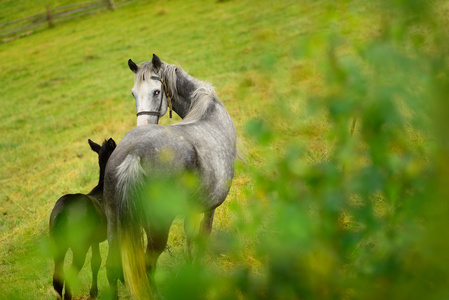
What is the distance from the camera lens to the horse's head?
437 centimetres

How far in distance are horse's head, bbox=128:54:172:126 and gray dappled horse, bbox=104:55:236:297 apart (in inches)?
25.7

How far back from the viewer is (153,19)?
2334cm

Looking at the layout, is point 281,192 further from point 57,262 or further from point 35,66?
point 35,66

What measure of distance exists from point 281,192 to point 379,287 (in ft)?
1.18

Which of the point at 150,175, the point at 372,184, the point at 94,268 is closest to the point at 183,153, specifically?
the point at 150,175

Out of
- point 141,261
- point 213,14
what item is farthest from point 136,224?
point 213,14

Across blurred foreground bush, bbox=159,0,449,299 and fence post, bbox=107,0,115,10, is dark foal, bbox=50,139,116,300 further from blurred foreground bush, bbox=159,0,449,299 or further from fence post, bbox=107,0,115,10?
fence post, bbox=107,0,115,10

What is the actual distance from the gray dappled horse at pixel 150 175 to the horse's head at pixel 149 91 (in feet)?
2.14

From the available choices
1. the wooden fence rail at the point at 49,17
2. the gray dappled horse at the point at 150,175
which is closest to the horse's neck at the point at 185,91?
the gray dappled horse at the point at 150,175

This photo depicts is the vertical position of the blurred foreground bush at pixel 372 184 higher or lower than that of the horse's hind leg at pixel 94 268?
higher

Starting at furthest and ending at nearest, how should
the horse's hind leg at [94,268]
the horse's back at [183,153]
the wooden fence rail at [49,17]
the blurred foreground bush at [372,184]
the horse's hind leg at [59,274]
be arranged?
the wooden fence rail at [49,17] < the horse's hind leg at [94,268] < the horse's hind leg at [59,274] < the horse's back at [183,153] < the blurred foreground bush at [372,184]

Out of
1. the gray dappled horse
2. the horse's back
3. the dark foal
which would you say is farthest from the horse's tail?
the dark foal

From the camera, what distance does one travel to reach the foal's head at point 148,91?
437cm

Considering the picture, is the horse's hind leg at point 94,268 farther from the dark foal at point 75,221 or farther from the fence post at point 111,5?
→ the fence post at point 111,5
